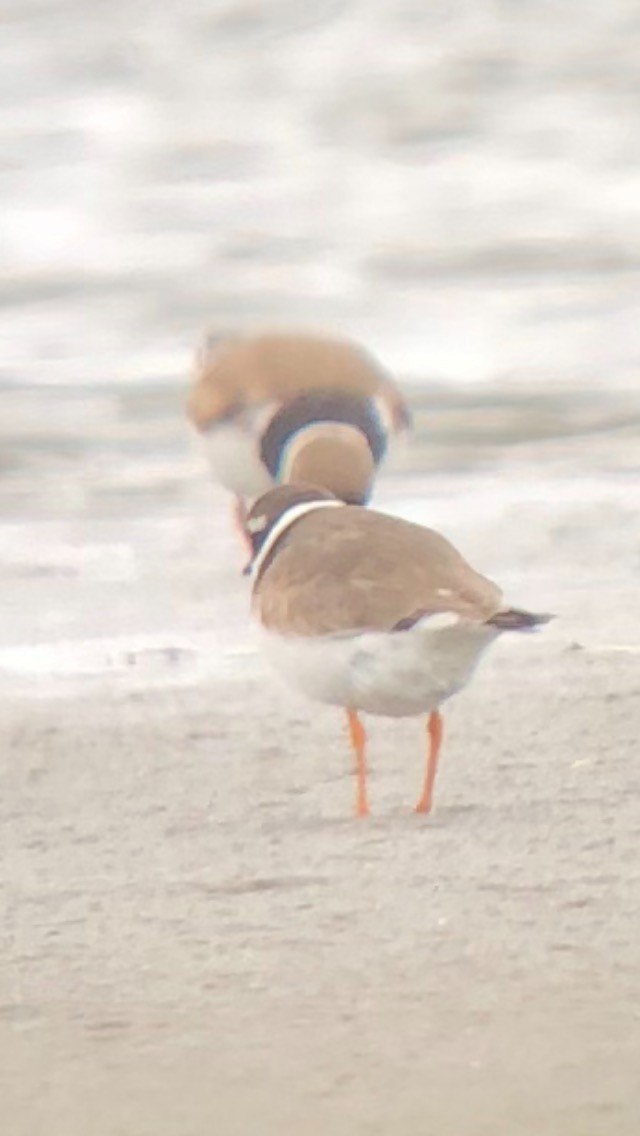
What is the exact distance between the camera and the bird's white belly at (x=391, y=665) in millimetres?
3680

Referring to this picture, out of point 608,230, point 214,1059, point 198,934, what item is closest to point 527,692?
point 198,934

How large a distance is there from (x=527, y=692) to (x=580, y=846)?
0.92 m

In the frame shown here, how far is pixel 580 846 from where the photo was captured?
3529 mm

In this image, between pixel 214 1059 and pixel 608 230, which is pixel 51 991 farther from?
pixel 608 230

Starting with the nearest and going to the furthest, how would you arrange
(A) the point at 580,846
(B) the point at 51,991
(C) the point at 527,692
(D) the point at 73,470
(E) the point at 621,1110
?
1. (E) the point at 621,1110
2. (B) the point at 51,991
3. (A) the point at 580,846
4. (C) the point at 527,692
5. (D) the point at 73,470

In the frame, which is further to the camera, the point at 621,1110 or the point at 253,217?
the point at 253,217

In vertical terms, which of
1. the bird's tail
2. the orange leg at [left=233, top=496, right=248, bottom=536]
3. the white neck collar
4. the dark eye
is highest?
the bird's tail

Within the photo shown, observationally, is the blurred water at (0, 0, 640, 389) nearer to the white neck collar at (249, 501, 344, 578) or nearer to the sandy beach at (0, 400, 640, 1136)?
the sandy beach at (0, 400, 640, 1136)

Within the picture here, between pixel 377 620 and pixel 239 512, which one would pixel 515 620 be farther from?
pixel 239 512

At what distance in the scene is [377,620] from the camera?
373 cm

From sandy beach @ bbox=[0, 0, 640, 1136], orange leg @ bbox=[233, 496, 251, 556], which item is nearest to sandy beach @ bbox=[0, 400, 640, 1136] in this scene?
sandy beach @ bbox=[0, 0, 640, 1136]

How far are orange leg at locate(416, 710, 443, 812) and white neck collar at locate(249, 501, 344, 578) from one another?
47 cm

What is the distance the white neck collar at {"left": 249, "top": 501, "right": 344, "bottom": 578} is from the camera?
167 inches

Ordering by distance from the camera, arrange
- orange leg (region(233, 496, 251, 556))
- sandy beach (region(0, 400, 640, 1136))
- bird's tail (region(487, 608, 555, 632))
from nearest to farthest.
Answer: sandy beach (region(0, 400, 640, 1136)), bird's tail (region(487, 608, 555, 632)), orange leg (region(233, 496, 251, 556))
